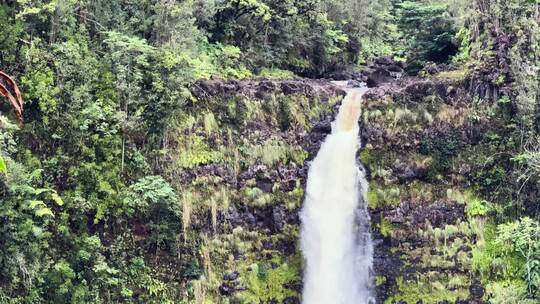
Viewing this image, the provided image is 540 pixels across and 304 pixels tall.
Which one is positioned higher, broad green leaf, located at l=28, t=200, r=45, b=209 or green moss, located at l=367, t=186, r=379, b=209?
broad green leaf, located at l=28, t=200, r=45, b=209

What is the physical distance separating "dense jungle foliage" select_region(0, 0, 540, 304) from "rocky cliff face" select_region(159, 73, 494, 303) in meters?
0.06

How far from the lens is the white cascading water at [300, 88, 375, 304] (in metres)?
16.0

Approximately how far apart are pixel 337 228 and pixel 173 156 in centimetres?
463

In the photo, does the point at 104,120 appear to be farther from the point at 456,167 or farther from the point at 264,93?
the point at 456,167

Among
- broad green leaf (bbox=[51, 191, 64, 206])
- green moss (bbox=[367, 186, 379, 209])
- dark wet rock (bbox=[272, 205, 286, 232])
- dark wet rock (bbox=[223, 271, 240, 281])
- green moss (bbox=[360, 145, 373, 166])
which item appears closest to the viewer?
broad green leaf (bbox=[51, 191, 64, 206])

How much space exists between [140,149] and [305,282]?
5385mm

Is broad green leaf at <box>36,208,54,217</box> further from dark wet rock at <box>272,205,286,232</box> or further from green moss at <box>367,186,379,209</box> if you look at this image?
green moss at <box>367,186,379,209</box>

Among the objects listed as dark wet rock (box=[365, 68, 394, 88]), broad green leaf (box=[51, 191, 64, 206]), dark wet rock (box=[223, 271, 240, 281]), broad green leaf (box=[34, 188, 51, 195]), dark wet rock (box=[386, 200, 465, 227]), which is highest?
dark wet rock (box=[365, 68, 394, 88])

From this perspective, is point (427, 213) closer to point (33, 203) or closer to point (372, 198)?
point (372, 198)

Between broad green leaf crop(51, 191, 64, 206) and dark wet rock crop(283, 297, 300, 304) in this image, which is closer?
broad green leaf crop(51, 191, 64, 206)

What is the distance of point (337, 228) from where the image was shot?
645 inches

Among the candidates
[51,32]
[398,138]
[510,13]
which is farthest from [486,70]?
[51,32]

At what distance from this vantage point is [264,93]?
17688mm

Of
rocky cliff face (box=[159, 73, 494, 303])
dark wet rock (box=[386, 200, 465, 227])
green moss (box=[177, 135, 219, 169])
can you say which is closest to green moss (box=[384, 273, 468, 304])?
rocky cliff face (box=[159, 73, 494, 303])
